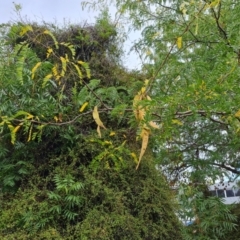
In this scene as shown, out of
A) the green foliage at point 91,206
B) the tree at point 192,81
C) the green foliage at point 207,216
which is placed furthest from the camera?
the green foliage at point 207,216

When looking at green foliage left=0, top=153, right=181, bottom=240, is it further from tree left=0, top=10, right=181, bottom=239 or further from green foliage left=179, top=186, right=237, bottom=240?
green foliage left=179, top=186, right=237, bottom=240

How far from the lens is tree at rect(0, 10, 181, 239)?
1986mm

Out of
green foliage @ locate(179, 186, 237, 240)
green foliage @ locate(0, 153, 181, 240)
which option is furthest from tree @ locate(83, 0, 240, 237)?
green foliage @ locate(0, 153, 181, 240)

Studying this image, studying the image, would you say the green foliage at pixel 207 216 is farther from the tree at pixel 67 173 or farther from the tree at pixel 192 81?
the tree at pixel 67 173

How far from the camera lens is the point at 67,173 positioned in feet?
7.14

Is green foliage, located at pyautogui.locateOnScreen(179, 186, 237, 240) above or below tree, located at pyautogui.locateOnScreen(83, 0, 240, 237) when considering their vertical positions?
below

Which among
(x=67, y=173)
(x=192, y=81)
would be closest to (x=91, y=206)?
(x=67, y=173)

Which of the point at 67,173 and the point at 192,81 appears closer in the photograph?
the point at 192,81

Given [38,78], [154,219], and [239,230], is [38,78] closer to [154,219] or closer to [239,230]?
[154,219]

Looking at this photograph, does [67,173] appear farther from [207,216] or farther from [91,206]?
[207,216]

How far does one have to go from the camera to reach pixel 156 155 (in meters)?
2.90

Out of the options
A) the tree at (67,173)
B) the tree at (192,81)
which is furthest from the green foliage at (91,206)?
the tree at (192,81)

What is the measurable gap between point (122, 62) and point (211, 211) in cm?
162

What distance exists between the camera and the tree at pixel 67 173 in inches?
78.2
